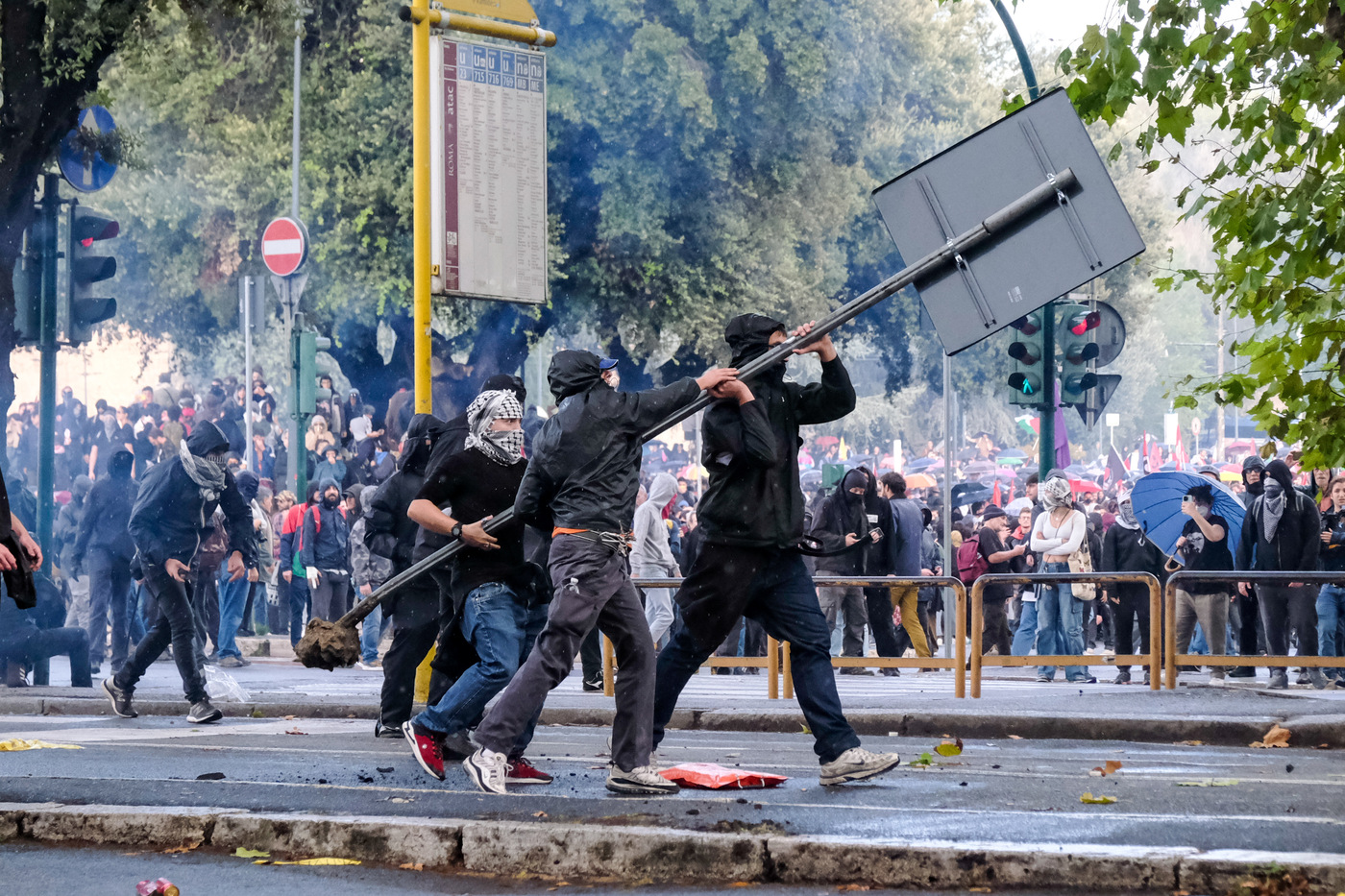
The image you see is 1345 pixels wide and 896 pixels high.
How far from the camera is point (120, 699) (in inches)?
405

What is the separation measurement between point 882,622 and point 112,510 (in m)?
6.45

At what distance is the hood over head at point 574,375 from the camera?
248 inches

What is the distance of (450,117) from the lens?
9734mm

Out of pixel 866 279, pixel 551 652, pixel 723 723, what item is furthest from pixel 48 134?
pixel 866 279

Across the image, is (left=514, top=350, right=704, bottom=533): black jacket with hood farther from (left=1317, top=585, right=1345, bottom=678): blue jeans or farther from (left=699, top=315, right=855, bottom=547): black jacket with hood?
(left=1317, top=585, right=1345, bottom=678): blue jeans

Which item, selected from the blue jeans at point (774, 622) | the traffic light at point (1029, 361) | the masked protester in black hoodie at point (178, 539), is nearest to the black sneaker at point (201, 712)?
the masked protester in black hoodie at point (178, 539)

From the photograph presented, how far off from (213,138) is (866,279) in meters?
12.4

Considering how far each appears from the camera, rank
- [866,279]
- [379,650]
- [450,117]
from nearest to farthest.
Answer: [450,117]
[379,650]
[866,279]

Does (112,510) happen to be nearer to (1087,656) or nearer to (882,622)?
(882,622)

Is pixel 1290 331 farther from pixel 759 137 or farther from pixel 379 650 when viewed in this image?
pixel 759 137

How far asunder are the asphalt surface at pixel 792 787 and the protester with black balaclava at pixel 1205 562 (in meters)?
3.09

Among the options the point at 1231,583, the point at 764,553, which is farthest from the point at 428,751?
the point at 1231,583

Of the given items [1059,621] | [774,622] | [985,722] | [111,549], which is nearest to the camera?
[774,622]

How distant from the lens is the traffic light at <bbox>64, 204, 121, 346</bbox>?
12250mm
